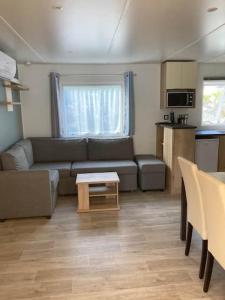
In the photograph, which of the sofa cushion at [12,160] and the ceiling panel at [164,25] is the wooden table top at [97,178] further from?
the ceiling panel at [164,25]

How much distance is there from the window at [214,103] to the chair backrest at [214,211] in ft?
12.4

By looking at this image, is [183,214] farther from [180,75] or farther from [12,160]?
[180,75]

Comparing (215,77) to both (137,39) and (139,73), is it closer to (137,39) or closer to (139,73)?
(139,73)

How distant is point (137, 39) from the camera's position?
3.10m

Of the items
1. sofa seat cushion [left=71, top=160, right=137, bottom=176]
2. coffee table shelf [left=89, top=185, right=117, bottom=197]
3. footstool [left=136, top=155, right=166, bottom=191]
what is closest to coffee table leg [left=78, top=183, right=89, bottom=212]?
coffee table shelf [left=89, top=185, right=117, bottom=197]

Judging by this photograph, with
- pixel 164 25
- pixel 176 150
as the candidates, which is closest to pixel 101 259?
pixel 176 150

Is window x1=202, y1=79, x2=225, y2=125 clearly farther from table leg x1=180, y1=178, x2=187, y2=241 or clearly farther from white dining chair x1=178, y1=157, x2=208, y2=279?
white dining chair x1=178, y1=157, x2=208, y2=279

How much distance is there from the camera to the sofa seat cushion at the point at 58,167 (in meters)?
4.15

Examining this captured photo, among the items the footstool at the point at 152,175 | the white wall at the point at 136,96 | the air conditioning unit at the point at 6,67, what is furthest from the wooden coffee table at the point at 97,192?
the air conditioning unit at the point at 6,67

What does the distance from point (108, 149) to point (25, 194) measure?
76.3 inches

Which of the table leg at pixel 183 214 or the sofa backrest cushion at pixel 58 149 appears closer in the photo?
the table leg at pixel 183 214

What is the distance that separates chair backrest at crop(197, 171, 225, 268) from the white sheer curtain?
3242 mm

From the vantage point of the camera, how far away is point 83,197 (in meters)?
3.61

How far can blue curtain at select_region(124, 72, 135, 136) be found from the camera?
4.82 meters
